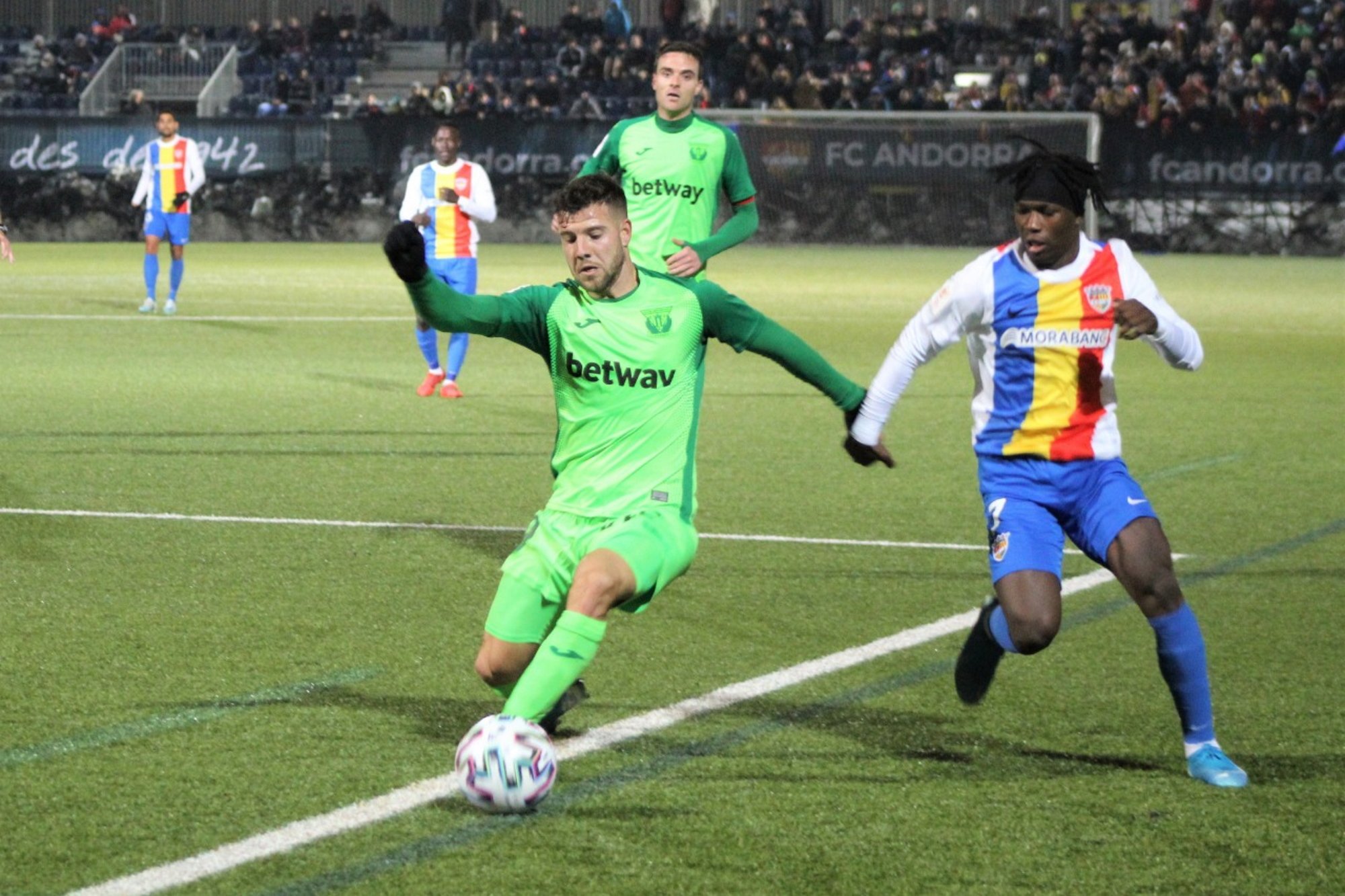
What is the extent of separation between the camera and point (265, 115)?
33.5 m

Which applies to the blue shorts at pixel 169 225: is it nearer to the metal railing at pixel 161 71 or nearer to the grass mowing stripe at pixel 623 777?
the grass mowing stripe at pixel 623 777

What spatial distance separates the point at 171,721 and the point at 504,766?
4.37ft

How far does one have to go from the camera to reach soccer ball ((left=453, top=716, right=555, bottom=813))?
4180 millimetres

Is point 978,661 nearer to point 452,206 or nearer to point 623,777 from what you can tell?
point 623,777

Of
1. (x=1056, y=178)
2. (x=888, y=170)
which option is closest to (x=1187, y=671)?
(x=1056, y=178)

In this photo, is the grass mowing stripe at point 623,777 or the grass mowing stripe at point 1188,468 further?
the grass mowing stripe at point 1188,468

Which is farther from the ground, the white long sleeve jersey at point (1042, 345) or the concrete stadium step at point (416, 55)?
the white long sleeve jersey at point (1042, 345)

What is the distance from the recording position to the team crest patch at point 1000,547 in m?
5.00

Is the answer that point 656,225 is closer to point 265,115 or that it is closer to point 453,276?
point 453,276

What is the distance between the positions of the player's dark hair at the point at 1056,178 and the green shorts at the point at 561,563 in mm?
1322

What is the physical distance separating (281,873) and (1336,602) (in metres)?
4.46

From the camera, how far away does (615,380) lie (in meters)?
4.80

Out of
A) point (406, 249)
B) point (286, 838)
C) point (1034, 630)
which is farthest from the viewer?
point (1034, 630)

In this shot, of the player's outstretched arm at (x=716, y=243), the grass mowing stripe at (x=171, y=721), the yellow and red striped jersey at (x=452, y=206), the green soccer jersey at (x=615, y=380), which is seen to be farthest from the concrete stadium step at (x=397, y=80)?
the green soccer jersey at (x=615, y=380)
